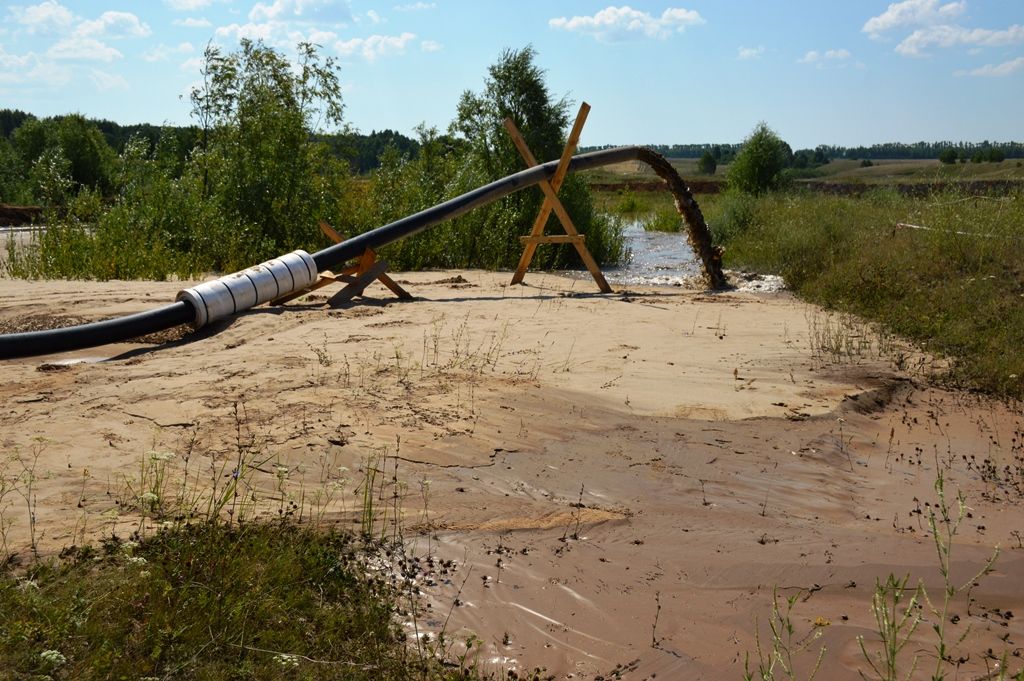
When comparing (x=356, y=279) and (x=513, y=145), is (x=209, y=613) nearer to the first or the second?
(x=356, y=279)

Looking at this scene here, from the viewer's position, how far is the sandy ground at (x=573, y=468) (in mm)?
4133

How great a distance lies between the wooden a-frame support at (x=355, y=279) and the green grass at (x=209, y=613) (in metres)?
5.97

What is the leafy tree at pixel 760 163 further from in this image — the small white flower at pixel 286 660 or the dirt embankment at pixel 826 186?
the small white flower at pixel 286 660

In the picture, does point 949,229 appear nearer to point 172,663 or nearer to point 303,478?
point 303,478

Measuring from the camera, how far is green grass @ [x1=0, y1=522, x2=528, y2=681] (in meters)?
3.27

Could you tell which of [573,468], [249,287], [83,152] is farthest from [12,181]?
[573,468]

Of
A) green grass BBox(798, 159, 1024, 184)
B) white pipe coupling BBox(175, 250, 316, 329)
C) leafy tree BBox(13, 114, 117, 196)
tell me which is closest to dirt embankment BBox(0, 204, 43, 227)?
leafy tree BBox(13, 114, 117, 196)

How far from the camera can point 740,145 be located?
28688 mm

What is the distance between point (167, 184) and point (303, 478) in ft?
37.5

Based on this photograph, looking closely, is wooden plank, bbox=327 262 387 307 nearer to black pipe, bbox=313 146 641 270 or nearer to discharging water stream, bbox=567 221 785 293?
black pipe, bbox=313 146 641 270

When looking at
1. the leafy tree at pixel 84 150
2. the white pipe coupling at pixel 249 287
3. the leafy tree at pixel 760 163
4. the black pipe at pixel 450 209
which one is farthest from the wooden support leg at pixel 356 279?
the leafy tree at pixel 84 150

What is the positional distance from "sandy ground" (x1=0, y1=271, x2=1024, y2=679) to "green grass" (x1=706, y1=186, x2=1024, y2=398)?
1.00 meters

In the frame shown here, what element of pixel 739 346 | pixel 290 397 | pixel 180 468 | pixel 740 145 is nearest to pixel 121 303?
pixel 290 397

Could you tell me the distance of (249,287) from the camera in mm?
9141
